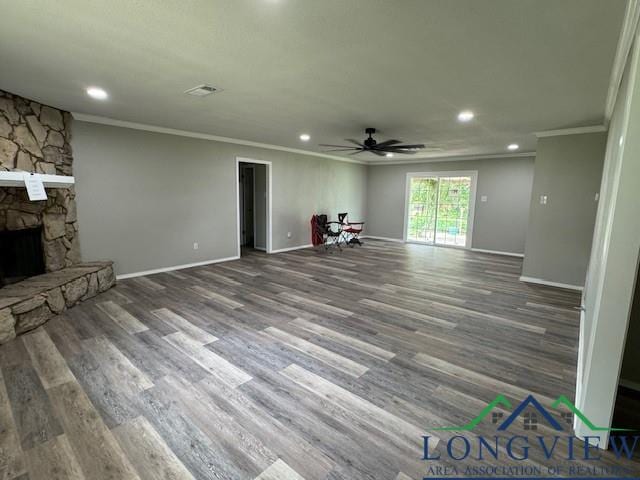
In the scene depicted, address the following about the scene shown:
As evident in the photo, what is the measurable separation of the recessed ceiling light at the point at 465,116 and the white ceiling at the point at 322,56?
0.14m

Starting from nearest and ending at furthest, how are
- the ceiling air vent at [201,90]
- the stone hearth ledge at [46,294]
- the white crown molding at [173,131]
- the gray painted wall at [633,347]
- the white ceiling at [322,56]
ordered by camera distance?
1. the white ceiling at [322,56]
2. the gray painted wall at [633,347]
3. the stone hearth ledge at [46,294]
4. the ceiling air vent at [201,90]
5. the white crown molding at [173,131]

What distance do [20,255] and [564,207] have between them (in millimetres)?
7627

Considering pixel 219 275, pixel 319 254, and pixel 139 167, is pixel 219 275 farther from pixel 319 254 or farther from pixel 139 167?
pixel 319 254

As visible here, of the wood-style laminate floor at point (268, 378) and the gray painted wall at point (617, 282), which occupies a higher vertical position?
the gray painted wall at point (617, 282)

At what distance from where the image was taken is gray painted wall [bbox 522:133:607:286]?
469 cm

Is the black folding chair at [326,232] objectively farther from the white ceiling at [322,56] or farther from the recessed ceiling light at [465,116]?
the recessed ceiling light at [465,116]

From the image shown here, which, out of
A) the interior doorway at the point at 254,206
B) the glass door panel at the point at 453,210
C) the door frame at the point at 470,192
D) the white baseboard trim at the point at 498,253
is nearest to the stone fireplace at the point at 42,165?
the interior doorway at the point at 254,206

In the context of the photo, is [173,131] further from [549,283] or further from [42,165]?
[549,283]

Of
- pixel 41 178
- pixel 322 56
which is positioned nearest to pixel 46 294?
pixel 41 178

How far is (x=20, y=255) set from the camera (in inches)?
150

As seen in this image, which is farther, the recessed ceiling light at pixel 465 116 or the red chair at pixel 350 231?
the red chair at pixel 350 231

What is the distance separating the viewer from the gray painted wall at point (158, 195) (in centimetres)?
463

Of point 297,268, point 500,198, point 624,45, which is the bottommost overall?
point 297,268

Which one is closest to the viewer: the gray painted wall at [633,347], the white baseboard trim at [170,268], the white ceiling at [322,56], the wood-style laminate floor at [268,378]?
the wood-style laminate floor at [268,378]
